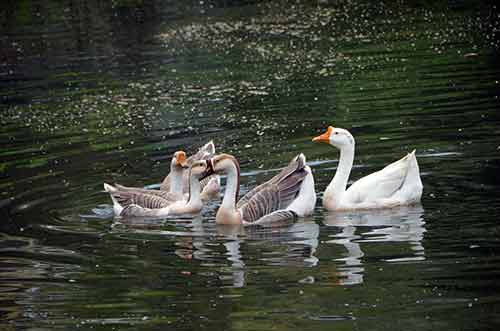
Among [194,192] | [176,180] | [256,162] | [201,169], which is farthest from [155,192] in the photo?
[256,162]

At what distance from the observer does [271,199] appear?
14.7 m

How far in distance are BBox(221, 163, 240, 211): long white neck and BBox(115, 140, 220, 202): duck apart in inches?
51.2

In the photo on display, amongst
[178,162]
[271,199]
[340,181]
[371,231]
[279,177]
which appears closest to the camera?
[371,231]

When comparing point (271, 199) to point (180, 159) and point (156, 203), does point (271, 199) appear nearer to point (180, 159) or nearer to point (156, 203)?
point (156, 203)

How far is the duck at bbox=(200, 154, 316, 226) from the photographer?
1458 centimetres

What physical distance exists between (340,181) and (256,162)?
270cm

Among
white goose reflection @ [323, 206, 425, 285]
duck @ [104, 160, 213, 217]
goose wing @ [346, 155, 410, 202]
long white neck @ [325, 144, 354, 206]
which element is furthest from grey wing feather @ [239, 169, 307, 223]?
duck @ [104, 160, 213, 217]

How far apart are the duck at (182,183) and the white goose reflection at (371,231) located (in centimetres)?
240

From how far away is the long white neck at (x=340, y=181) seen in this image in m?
14.8

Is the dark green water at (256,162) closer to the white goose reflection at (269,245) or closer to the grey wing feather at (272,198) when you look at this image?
the white goose reflection at (269,245)

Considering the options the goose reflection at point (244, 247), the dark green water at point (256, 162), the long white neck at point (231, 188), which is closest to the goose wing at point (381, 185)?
the dark green water at point (256, 162)

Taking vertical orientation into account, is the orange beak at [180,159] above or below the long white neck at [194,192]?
above

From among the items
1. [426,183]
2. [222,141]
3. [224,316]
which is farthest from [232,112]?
[224,316]

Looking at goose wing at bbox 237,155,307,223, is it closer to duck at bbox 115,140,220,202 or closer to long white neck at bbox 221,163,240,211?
long white neck at bbox 221,163,240,211
